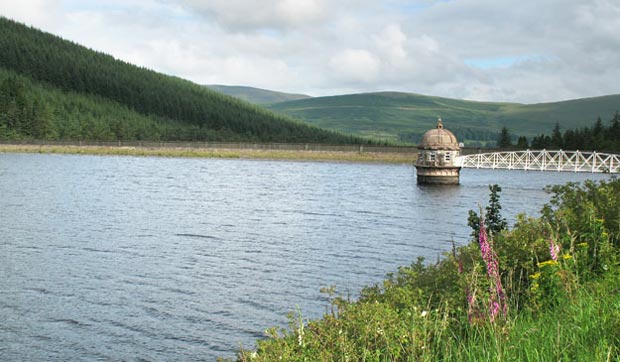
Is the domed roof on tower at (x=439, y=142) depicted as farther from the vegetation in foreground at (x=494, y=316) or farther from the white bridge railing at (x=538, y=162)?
the vegetation in foreground at (x=494, y=316)

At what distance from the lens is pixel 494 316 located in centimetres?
937

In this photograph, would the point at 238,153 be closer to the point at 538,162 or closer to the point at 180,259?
the point at 538,162

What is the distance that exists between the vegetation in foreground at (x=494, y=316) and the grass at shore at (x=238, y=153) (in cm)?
15119

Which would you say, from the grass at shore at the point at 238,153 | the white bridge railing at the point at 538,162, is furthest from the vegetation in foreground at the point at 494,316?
the grass at shore at the point at 238,153

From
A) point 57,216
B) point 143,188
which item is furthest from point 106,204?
point 143,188

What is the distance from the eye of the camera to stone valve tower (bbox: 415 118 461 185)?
317ft

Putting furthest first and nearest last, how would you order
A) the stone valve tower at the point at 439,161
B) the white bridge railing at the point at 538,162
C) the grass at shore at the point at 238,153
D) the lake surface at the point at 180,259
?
the grass at shore at the point at 238,153
the white bridge railing at the point at 538,162
the stone valve tower at the point at 439,161
the lake surface at the point at 180,259

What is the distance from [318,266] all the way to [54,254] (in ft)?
40.7

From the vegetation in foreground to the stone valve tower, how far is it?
265 ft

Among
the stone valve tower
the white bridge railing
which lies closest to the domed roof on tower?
the stone valve tower

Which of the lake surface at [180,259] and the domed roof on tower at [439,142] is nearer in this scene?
the lake surface at [180,259]

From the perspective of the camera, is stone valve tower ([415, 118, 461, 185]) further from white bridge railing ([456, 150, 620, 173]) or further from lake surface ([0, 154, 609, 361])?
lake surface ([0, 154, 609, 361])

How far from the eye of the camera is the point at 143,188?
74312mm

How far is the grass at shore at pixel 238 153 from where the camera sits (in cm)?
16712
